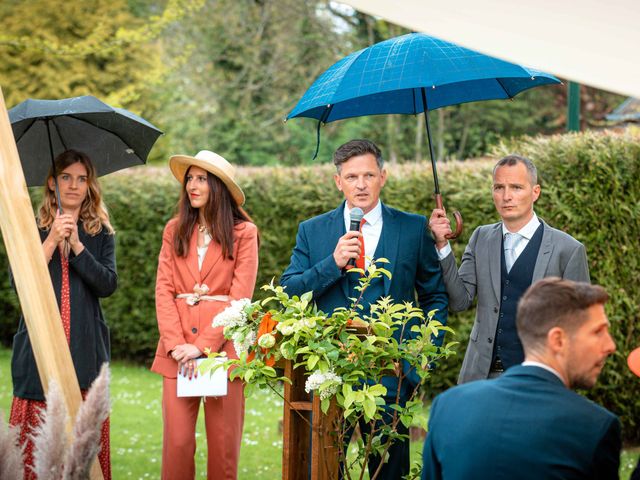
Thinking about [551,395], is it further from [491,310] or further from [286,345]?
[491,310]

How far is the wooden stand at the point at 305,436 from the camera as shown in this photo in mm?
3732

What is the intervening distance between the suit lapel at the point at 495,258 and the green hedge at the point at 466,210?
10.9 ft

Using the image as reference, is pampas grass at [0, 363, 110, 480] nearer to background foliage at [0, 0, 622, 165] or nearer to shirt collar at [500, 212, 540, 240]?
shirt collar at [500, 212, 540, 240]

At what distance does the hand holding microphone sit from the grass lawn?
1.85m

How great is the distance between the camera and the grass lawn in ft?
22.4

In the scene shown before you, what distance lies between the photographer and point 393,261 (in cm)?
436

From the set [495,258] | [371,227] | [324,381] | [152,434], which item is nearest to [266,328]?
[324,381]

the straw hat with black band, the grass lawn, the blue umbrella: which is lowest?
the grass lawn

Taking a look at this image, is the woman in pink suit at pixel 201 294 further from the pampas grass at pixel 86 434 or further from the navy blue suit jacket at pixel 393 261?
the pampas grass at pixel 86 434

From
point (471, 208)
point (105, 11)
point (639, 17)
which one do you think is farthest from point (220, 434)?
point (105, 11)

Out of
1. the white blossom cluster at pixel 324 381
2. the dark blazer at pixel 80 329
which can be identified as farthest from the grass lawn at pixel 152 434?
the white blossom cluster at pixel 324 381

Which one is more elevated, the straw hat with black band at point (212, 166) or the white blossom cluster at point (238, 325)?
the straw hat with black band at point (212, 166)

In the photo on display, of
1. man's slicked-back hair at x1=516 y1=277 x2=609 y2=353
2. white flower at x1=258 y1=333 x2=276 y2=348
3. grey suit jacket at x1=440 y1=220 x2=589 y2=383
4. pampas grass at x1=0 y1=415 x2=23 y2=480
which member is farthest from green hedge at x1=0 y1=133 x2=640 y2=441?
pampas grass at x1=0 y1=415 x2=23 y2=480

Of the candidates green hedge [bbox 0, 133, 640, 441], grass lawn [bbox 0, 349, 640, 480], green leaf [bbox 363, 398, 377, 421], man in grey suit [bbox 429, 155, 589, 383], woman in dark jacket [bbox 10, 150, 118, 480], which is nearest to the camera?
green leaf [bbox 363, 398, 377, 421]
